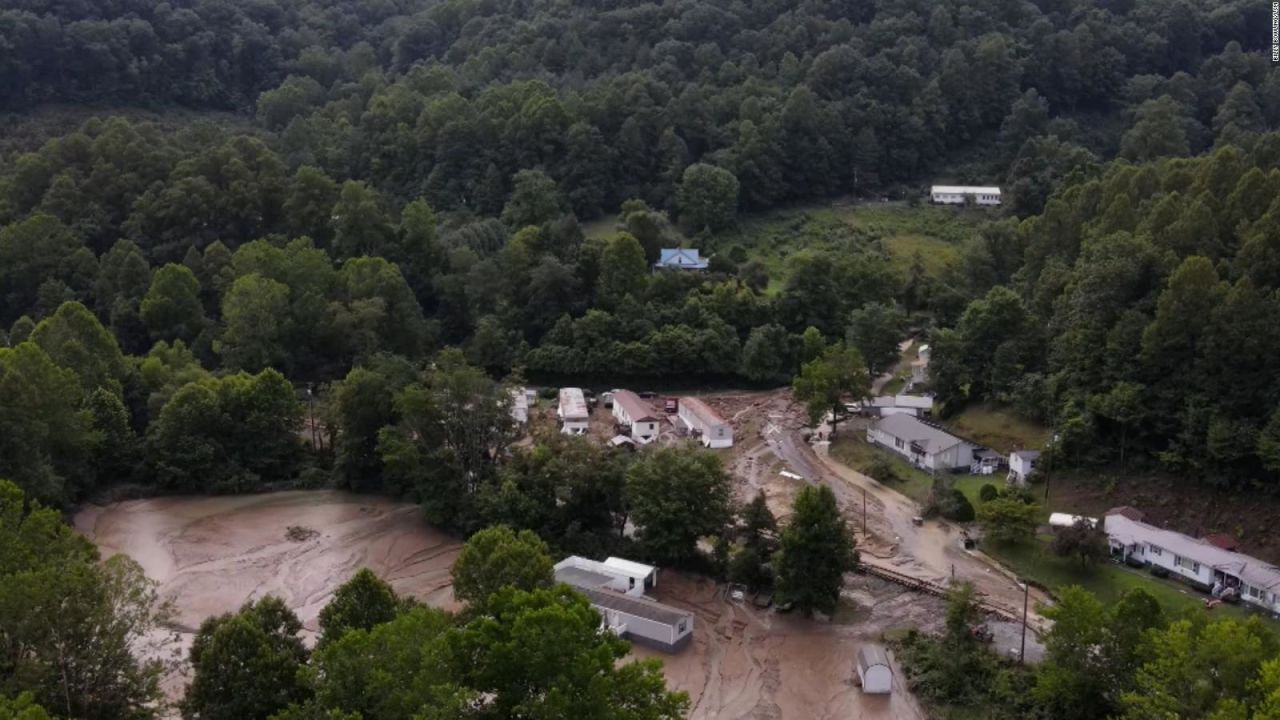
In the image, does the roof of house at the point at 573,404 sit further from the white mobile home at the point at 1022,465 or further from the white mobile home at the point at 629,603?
the white mobile home at the point at 1022,465

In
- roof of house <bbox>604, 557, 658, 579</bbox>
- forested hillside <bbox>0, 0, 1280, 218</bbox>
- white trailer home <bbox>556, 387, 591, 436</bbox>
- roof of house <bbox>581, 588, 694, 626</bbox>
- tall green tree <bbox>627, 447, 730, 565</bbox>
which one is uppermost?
forested hillside <bbox>0, 0, 1280, 218</bbox>

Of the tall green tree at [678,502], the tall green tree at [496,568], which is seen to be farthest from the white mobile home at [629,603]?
the tall green tree at [496,568]

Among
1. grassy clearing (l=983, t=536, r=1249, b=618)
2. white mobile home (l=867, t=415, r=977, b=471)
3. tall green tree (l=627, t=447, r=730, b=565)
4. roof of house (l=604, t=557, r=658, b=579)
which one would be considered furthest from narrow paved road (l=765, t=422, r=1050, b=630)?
roof of house (l=604, t=557, r=658, b=579)

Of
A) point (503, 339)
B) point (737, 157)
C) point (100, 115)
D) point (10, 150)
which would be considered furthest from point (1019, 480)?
point (100, 115)

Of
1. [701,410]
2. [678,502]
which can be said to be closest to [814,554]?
[678,502]

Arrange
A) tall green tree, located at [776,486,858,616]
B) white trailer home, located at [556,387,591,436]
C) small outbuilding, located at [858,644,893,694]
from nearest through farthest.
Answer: small outbuilding, located at [858,644,893,694] < tall green tree, located at [776,486,858,616] < white trailer home, located at [556,387,591,436]

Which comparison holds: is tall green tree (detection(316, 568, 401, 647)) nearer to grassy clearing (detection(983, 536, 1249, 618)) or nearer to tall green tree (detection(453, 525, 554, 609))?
tall green tree (detection(453, 525, 554, 609))
